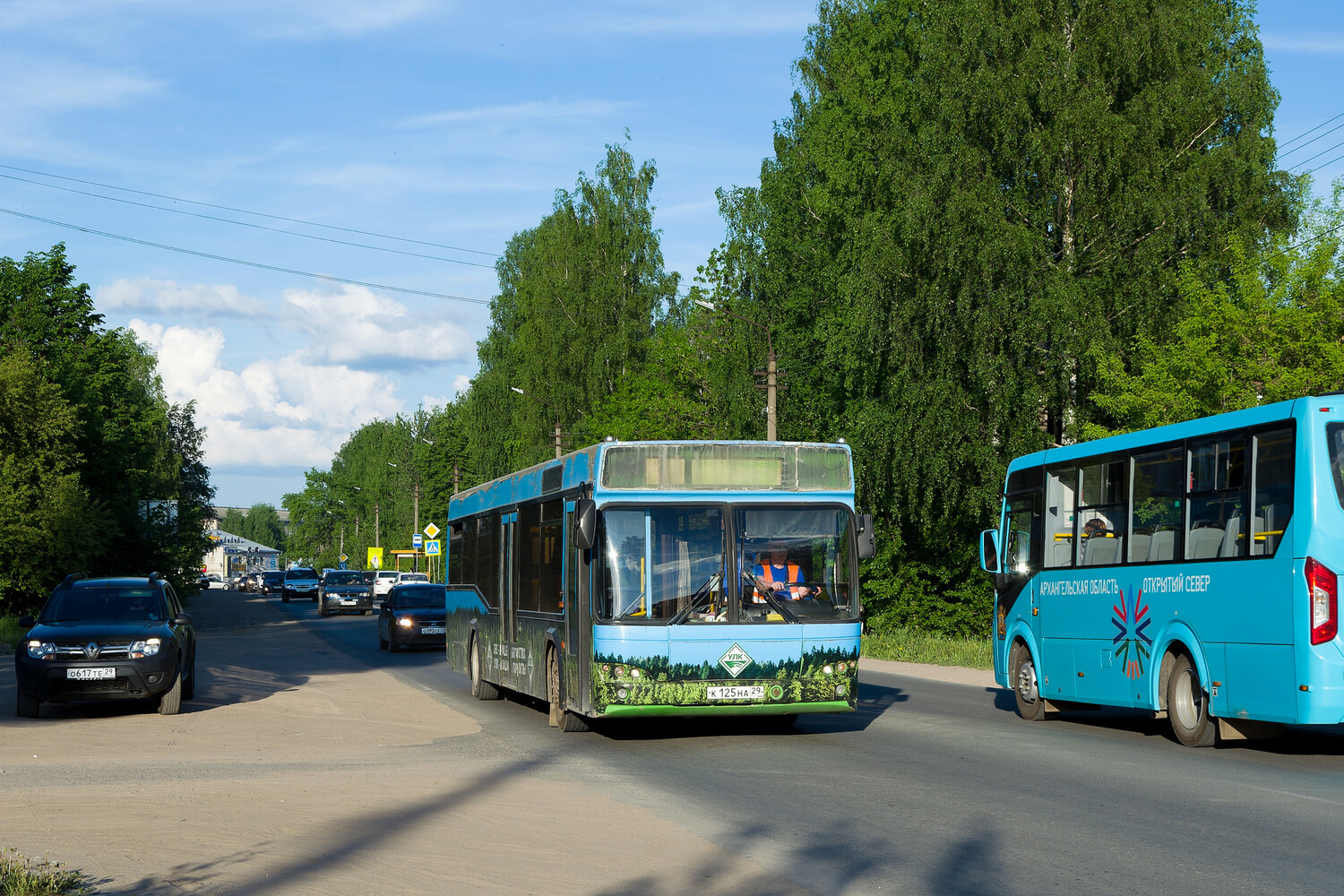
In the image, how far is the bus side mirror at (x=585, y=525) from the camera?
13320 mm

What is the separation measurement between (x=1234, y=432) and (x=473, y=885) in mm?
8517

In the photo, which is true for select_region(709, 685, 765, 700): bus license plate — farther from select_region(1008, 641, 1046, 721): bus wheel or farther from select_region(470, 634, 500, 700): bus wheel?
select_region(470, 634, 500, 700): bus wheel

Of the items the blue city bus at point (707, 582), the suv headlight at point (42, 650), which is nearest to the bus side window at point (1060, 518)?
the blue city bus at point (707, 582)

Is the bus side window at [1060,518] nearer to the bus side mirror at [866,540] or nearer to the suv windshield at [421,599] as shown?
the bus side mirror at [866,540]

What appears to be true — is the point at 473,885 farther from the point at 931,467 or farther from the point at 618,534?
the point at 931,467

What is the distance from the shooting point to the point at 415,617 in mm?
34062

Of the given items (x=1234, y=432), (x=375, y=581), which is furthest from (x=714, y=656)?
(x=375, y=581)

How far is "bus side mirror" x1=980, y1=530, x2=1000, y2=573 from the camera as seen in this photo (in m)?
17.7

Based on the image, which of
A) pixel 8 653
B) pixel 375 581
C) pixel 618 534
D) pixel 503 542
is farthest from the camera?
pixel 375 581

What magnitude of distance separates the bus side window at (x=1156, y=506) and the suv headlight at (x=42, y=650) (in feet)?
40.1

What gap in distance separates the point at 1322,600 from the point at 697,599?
5411mm

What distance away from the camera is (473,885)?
23.8 feet

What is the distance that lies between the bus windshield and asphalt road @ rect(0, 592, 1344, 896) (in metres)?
1.33

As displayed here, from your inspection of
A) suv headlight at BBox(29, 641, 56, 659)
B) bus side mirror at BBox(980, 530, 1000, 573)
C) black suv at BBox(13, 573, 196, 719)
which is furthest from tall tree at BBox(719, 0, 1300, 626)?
suv headlight at BBox(29, 641, 56, 659)
